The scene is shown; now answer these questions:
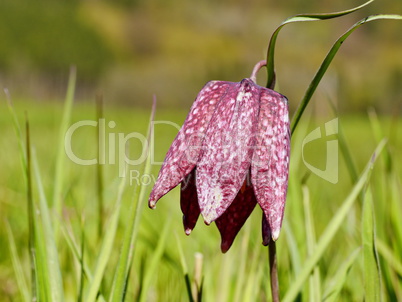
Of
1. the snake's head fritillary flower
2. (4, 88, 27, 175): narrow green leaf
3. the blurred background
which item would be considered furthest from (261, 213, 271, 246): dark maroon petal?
the blurred background

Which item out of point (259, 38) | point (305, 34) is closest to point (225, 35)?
point (259, 38)

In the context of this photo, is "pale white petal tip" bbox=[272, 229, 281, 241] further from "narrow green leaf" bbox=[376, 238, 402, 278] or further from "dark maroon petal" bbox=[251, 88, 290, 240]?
"narrow green leaf" bbox=[376, 238, 402, 278]

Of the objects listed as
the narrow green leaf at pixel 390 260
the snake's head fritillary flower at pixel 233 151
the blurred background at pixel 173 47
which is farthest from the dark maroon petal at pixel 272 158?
the blurred background at pixel 173 47

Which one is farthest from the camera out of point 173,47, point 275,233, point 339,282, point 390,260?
point 173,47

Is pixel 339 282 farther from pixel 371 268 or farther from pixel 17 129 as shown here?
pixel 17 129

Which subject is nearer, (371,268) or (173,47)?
(371,268)

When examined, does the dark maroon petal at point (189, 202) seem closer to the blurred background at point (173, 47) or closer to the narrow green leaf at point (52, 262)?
the narrow green leaf at point (52, 262)

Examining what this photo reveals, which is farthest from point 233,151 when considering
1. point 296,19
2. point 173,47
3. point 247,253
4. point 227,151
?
point 173,47

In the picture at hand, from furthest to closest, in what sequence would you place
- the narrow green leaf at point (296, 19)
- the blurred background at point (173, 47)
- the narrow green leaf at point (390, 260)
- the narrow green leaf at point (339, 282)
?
1. the blurred background at point (173, 47)
2. the narrow green leaf at point (390, 260)
3. the narrow green leaf at point (339, 282)
4. the narrow green leaf at point (296, 19)

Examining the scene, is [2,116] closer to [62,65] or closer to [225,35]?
[62,65]
